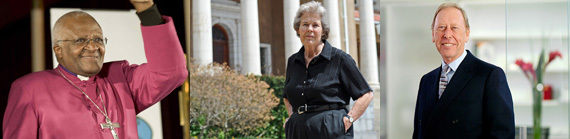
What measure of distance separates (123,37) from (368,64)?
14.4ft

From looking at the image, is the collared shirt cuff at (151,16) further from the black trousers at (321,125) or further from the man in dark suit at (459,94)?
the man in dark suit at (459,94)

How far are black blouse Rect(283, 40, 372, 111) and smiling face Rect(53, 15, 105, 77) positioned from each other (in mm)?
1224

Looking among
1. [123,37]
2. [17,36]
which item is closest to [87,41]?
[123,37]

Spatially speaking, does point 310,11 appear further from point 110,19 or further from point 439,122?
point 110,19

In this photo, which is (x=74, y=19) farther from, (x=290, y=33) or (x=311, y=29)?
(x=290, y=33)

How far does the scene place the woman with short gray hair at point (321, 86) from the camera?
339cm

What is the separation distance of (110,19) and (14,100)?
484mm

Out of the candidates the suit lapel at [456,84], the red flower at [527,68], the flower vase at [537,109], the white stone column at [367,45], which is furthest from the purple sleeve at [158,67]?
the white stone column at [367,45]

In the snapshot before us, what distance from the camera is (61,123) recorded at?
240 centimetres

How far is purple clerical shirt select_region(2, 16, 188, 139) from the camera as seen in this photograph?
94.3 inches

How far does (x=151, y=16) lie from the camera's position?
2521 millimetres

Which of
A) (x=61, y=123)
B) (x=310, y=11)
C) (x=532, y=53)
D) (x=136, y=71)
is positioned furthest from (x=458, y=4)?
(x=61, y=123)

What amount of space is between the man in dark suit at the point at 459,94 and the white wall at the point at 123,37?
1339 mm

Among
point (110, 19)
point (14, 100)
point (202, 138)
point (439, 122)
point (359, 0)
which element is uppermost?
point (359, 0)
